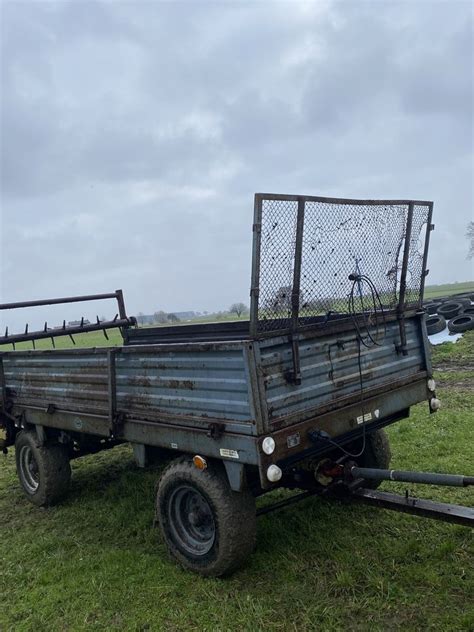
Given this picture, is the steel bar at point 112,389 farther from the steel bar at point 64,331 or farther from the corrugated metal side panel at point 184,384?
the steel bar at point 64,331

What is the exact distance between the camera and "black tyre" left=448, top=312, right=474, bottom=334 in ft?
45.5

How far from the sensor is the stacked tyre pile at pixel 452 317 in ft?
45.9

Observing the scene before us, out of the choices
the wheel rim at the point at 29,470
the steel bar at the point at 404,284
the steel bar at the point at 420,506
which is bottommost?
the wheel rim at the point at 29,470

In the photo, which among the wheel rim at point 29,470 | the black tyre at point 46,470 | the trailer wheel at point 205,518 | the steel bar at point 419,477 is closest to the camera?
the steel bar at point 419,477

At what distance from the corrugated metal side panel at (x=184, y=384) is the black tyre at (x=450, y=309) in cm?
1370

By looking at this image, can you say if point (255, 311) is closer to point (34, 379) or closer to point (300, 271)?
point (300, 271)

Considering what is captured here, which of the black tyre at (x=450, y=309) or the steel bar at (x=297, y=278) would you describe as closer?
the steel bar at (x=297, y=278)

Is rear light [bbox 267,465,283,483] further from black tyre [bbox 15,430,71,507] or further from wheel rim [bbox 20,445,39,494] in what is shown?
wheel rim [bbox 20,445,39,494]

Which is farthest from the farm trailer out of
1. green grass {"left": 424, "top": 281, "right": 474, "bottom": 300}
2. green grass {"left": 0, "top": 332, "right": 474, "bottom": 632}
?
green grass {"left": 424, "top": 281, "right": 474, "bottom": 300}

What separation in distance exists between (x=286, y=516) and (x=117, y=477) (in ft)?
8.28

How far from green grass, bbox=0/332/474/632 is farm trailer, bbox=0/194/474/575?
0.30 metres

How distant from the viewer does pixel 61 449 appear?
18.1ft

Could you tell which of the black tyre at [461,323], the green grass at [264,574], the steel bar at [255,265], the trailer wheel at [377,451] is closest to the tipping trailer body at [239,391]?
the steel bar at [255,265]

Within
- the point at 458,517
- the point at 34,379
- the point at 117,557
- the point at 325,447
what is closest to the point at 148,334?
the point at 34,379
